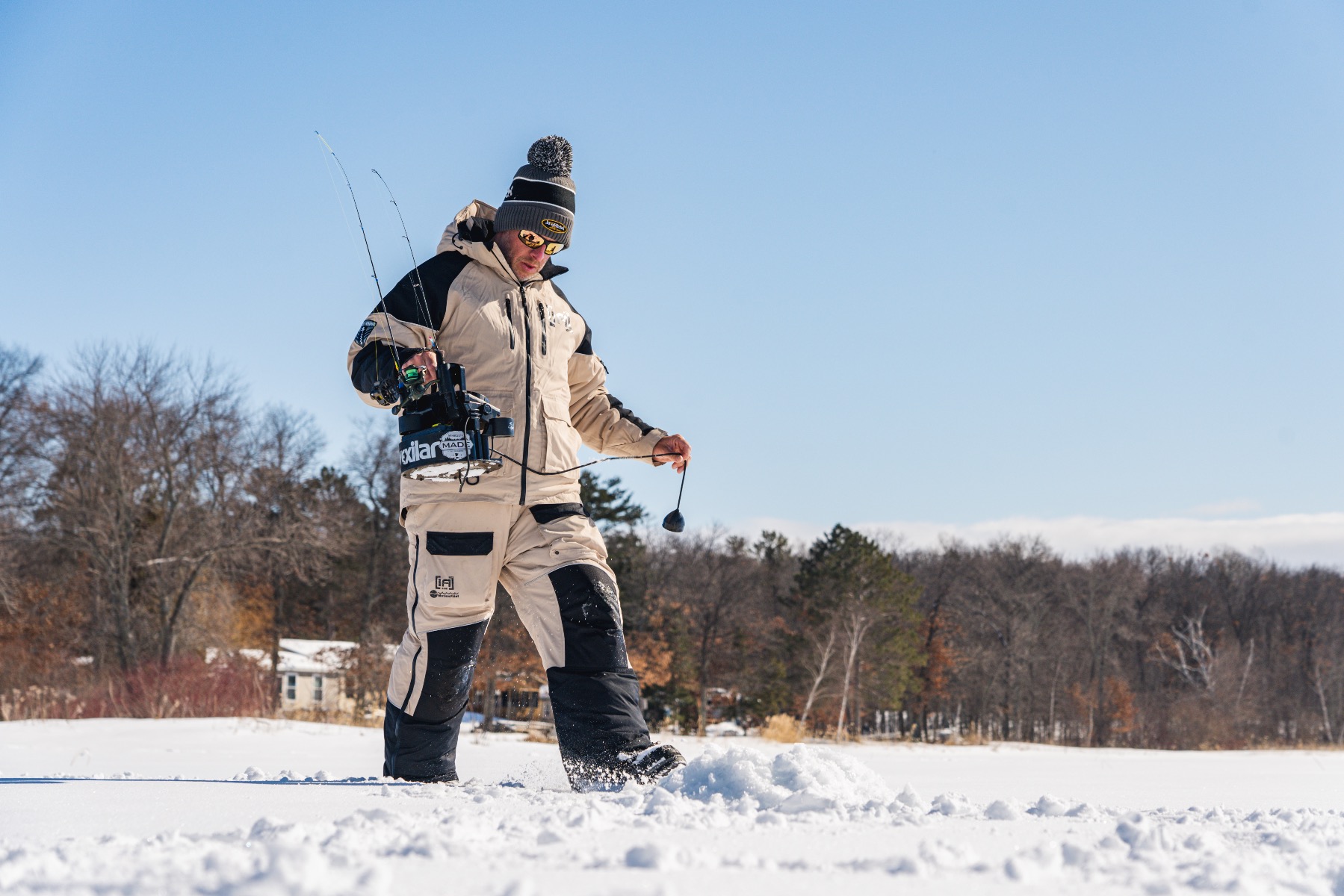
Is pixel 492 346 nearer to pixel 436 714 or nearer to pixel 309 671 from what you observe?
pixel 436 714

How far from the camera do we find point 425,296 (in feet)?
11.2

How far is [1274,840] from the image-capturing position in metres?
2.13

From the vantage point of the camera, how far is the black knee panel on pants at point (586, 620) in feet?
10.9

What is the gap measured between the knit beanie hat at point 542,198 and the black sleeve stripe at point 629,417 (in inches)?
25.3

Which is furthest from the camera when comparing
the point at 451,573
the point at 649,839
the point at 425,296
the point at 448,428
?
the point at 425,296

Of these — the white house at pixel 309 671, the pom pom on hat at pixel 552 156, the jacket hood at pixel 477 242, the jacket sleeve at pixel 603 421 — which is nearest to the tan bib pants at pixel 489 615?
the jacket sleeve at pixel 603 421

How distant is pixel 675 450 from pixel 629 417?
220mm

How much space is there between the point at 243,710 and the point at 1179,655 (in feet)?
150

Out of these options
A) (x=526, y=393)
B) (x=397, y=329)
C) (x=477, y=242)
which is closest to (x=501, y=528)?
(x=526, y=393)

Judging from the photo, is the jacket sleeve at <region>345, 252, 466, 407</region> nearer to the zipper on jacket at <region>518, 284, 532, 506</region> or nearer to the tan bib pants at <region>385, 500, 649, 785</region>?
the zipper on jacket at <region>518, 284, 532, 506</region>

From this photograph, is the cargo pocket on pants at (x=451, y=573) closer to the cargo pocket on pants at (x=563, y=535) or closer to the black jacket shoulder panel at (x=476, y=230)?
the cargo pocket on pants at (x=563, y=535)

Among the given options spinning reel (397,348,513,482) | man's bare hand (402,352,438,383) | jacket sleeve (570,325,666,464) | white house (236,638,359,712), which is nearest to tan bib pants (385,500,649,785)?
spinning reel (397,348,513,482)

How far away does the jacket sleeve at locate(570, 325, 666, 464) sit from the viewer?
391cm

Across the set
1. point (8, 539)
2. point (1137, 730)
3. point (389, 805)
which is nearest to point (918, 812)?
point (389, 805)
